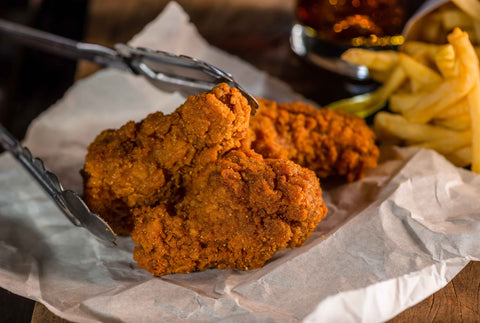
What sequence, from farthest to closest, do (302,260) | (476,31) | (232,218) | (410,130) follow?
(476,31), (410,130), (302,260), (232,218)

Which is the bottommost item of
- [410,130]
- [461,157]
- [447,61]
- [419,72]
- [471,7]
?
[461,157]

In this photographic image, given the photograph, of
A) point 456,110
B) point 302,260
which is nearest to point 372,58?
point 456,110

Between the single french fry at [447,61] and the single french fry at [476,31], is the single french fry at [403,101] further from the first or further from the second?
the single french fry at [476,31]

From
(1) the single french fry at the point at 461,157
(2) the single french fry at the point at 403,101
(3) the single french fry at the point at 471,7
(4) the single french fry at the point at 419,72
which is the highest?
(3) the single french fry at the point at 471,7

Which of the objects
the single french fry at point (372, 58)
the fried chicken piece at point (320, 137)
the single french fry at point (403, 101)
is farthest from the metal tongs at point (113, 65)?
the single french fry at point (403, 101)

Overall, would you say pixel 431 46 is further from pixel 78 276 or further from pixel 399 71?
pixel 78 276

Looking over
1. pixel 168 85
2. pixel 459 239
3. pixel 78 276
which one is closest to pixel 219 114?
pixel 168 85

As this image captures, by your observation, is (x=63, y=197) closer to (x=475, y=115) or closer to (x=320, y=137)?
(x=320, y=137)
